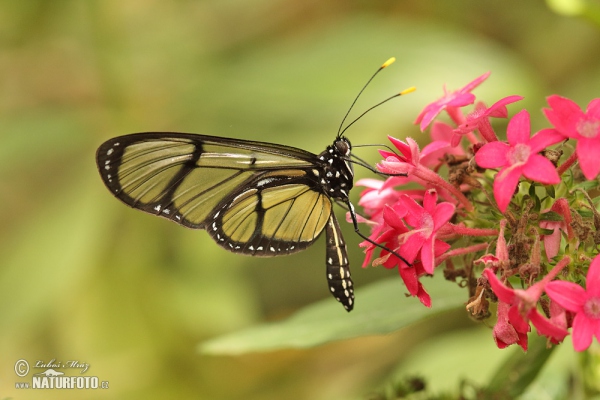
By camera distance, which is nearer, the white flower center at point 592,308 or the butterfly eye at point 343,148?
the white flower center at point 592,308

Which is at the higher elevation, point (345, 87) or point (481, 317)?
point (345, 87)

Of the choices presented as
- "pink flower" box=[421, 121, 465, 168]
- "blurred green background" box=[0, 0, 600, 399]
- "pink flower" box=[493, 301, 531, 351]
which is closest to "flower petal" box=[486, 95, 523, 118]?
"pink flower" box=[421, 121, 465, 168]

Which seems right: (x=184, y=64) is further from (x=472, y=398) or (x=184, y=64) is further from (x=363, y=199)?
(x=472, y=398)

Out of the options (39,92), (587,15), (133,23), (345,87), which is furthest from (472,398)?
(39,92)

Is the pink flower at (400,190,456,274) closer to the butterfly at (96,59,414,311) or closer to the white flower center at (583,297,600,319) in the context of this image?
the white flower center at (583,297,600,319)

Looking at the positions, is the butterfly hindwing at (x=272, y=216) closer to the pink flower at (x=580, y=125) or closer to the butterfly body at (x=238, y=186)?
the butterfly body at (x=238, y=186)

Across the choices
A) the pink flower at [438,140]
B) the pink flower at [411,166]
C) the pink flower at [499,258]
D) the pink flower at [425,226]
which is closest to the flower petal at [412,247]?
the pink flower at [425,226]
